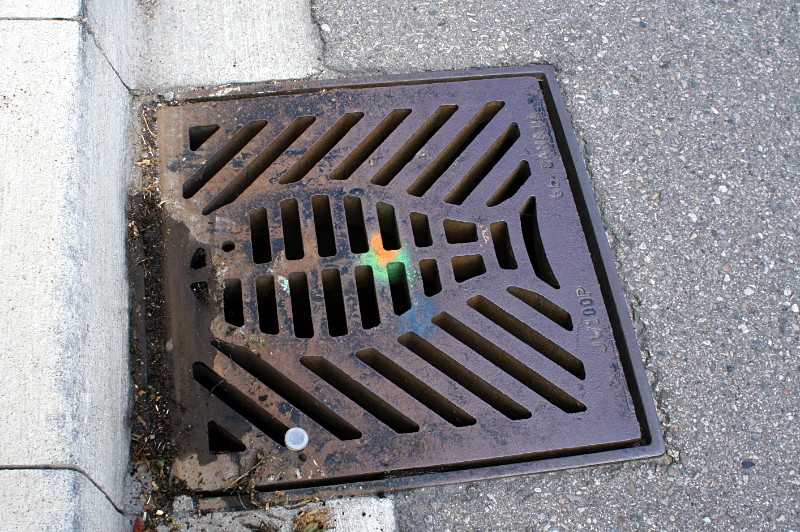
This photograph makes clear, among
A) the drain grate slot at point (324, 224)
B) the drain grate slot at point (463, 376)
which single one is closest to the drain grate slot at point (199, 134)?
the drain grate slot at point (324, 224)

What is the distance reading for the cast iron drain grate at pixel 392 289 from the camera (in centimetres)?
146

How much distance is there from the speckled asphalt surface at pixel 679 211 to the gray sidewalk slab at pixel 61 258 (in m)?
0.66

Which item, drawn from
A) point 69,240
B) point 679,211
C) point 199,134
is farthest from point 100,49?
point 679,211

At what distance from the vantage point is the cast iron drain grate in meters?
1.46

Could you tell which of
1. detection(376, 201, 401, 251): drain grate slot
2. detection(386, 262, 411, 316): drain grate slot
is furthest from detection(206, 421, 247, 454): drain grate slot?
detection(376, 201, 401, 251): drain grate slot

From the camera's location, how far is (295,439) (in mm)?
1428

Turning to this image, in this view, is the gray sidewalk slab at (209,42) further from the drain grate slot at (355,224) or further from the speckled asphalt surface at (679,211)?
the drain grate slot at (355,224)

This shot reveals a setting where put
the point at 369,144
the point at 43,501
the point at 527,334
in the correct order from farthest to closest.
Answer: the point at 369,144 → the point at 527,334 → the point at 43,501

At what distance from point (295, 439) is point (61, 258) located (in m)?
0.62

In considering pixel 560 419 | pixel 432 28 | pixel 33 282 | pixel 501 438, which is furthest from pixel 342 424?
pixel 432 28

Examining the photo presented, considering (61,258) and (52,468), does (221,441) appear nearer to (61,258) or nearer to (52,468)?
(52,468)

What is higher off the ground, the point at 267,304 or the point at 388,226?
the point at 388,226

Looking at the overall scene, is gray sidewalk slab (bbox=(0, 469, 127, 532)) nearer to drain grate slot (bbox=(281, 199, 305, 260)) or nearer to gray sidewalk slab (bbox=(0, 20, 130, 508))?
gray sidewalk slab (bbox=(0, 20, 130, 508))

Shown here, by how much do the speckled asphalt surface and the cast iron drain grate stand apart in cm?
8
